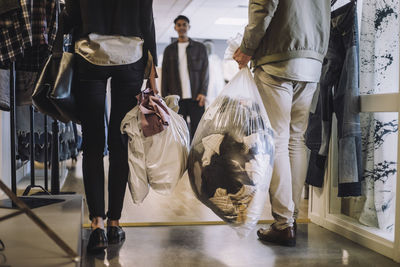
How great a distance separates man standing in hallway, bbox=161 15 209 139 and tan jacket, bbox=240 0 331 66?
2.39 metres

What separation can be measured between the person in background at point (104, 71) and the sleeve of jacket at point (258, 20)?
15.3 inches

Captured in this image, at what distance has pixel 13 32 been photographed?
1789 millimetres

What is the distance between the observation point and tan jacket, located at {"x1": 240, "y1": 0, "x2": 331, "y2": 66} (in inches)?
70.8

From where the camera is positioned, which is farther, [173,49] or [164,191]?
[173,49]

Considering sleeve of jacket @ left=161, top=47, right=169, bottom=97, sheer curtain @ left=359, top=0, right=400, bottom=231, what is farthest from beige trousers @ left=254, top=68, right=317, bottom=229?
sleeve of jacket @ left=161, top=47, right=169, bottom=97

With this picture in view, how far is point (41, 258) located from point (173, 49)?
3.34m

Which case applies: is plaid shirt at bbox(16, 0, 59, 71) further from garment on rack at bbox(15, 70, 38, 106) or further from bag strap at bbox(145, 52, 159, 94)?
bag strap at bbox(145, 52, 159, 94)

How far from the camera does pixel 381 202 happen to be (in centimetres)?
193

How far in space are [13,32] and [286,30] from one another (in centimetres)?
108

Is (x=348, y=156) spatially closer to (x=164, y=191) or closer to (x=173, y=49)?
(x=164, y=191)

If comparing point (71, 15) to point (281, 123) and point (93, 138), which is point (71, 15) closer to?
point (93, 138)

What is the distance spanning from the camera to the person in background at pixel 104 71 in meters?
1.68

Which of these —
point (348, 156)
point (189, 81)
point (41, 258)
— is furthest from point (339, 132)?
point (189, 81)

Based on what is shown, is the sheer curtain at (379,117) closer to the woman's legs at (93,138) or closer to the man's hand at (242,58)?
the man's hand at (242,58)
